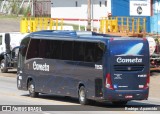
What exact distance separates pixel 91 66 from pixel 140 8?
30146 millimetres

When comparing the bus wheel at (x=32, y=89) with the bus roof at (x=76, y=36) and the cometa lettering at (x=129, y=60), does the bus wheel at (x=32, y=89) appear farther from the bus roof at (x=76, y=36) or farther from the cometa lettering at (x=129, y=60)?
the cometa lettering at (x=129, y=60)

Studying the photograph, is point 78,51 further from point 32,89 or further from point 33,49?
point 32,89

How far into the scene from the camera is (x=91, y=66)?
23203 millimetres

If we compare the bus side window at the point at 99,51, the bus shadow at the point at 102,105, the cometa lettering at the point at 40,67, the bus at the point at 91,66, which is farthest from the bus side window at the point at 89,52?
the cometa lettering at the point at 40,67

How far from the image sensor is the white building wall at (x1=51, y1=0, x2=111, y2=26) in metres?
65.6

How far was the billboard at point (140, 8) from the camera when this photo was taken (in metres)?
52.0

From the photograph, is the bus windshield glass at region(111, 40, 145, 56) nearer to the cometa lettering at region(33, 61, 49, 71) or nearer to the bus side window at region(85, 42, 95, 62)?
the bus side window at region(85, 42, 95, 62)

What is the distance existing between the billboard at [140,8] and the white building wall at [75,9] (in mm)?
11838

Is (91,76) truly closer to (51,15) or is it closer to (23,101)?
(23,101)

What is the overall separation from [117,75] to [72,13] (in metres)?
46.2

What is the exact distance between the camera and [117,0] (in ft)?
186

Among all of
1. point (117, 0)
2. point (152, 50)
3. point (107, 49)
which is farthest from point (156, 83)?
point (117, 0)

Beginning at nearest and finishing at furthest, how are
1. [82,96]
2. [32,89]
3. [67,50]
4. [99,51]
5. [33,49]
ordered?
[99,51] → [82,96] → [67,50] → [33,49] → [32,89]

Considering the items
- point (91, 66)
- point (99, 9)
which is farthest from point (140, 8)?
point (91, 66)
